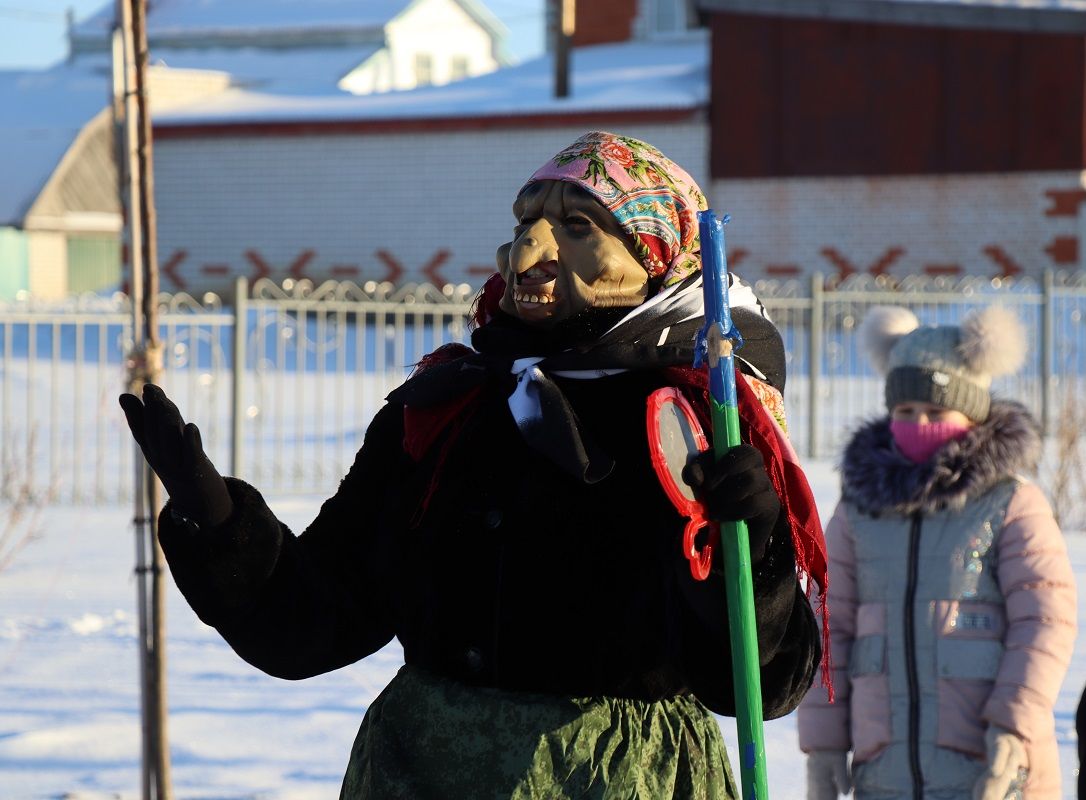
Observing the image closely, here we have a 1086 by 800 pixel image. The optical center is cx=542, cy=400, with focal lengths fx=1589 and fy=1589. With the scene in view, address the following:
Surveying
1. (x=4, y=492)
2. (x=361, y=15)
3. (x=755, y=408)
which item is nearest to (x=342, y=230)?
(x=4, y=492)

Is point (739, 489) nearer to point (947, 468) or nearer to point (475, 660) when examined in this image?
point (475, 660)

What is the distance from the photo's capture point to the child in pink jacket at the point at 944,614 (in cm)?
336

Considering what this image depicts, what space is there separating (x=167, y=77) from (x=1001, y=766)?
25960 millimetres

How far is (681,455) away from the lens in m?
1.90

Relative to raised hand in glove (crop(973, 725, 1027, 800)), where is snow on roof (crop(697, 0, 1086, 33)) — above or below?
above

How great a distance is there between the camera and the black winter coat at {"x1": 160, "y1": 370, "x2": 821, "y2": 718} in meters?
1.99

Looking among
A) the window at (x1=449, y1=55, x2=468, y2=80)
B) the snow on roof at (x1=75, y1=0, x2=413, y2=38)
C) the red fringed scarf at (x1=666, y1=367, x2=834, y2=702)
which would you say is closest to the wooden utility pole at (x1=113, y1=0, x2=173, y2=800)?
the red fringed scarf at (x1=666, y1=367, x2=834, y2=702)

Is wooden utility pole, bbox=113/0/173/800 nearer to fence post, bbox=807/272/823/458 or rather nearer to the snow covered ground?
the snow covered ground

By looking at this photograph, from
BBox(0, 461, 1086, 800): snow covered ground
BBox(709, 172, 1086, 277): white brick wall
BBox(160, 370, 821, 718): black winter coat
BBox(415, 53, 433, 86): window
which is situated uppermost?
BBox(415, 53, 433, 86): window

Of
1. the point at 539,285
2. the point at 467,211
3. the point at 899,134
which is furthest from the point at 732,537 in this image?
the point at 467,211

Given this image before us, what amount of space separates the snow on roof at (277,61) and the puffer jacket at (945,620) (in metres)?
31.9

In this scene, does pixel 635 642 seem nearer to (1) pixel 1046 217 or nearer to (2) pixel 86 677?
(2) pixel 86 677

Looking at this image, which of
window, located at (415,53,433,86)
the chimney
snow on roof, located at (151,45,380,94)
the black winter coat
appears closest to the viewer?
the black winter coat

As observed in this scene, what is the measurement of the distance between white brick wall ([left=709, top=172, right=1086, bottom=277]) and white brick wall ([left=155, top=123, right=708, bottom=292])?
1.72m
